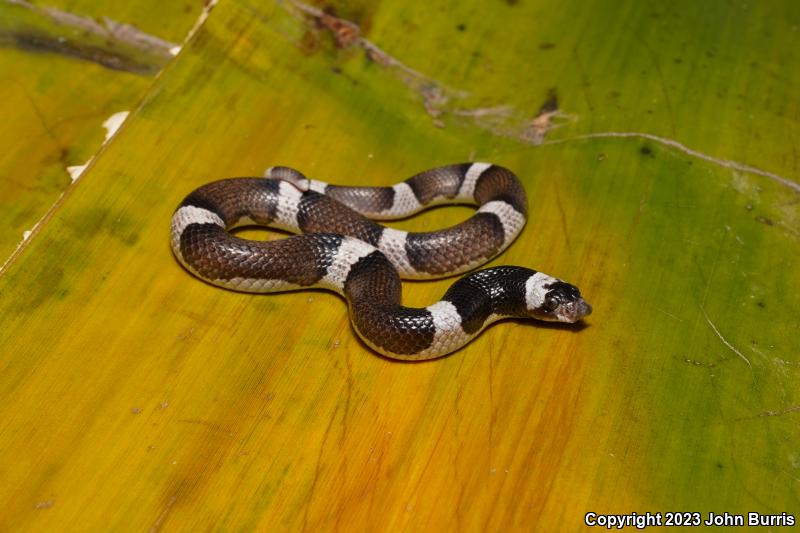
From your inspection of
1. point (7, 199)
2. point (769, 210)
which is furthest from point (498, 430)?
point (7, 199)

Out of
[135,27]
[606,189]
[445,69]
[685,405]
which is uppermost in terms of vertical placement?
[135,27]

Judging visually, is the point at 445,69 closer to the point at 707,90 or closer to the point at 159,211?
the point at 707,90

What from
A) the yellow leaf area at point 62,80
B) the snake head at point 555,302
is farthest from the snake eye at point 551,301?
the yellow leaf area at point 62,80

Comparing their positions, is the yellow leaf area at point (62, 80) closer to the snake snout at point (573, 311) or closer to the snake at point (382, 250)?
the snake at point (382, 250)

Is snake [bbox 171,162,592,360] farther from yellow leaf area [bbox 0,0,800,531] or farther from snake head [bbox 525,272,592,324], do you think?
yellow leaf area [bbox 0,0,800,531]
